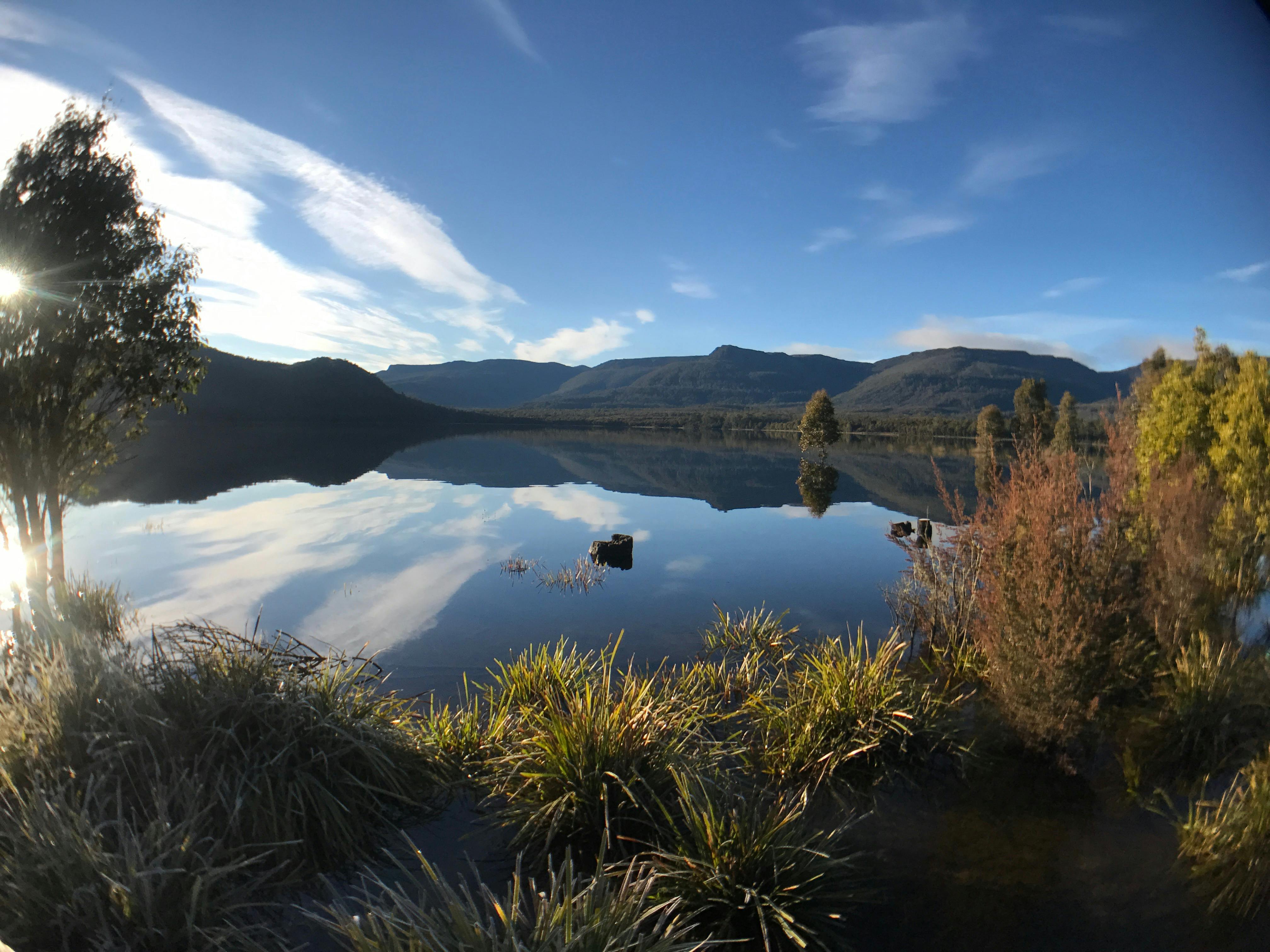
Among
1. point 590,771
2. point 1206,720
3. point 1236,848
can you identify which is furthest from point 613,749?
point 1206,720

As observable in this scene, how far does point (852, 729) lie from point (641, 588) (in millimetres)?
9060

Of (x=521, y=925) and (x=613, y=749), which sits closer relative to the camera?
(x=521, y=925)

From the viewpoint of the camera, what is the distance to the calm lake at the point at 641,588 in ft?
14.9

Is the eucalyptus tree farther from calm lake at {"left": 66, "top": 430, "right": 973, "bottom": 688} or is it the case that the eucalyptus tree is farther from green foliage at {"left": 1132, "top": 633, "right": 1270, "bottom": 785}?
green foliage at {"left": 1132, "top": 633, "right": 1270, "bottom": 785}

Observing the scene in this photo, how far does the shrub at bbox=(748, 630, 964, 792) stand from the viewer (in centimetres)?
614

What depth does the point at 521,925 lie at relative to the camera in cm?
338

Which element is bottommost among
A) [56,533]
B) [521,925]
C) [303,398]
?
[521,925]

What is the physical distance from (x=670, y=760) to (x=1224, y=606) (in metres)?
8.69

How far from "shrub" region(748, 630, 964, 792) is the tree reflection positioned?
21.0 m

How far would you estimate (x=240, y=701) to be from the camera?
16.0 feet

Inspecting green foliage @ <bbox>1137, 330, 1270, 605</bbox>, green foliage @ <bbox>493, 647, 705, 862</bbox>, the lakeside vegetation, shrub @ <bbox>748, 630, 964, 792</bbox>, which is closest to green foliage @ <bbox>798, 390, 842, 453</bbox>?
green foliage @ <bbox>1137, 330, 1270, 605</bbox>

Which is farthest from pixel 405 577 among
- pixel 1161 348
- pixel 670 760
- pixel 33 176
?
pixel 1161 348

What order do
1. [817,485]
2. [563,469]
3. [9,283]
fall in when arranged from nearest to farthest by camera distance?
[9,283] < [817,485] < [563,469]

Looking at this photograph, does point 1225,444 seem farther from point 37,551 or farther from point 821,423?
point 821,423
